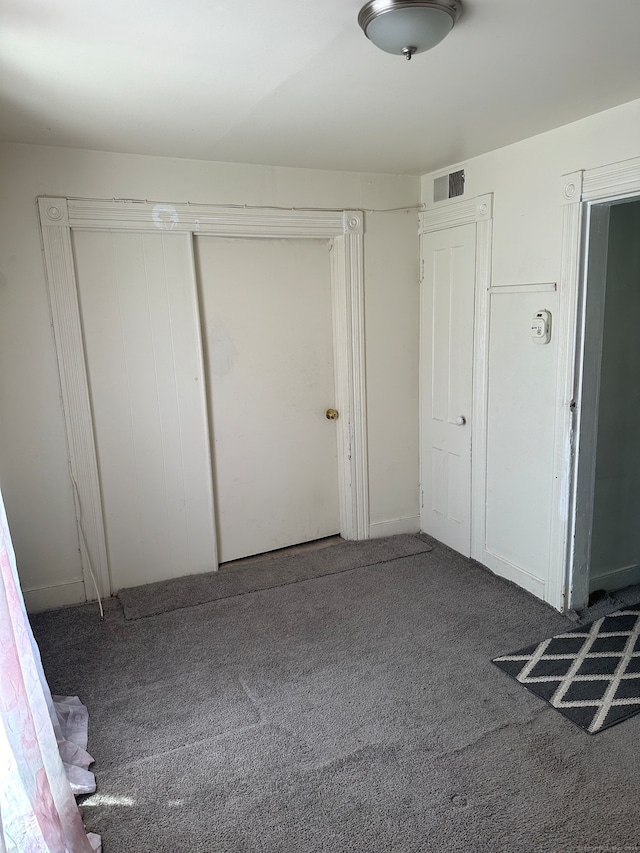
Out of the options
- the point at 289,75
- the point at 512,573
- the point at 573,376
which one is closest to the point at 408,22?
the point at 289,75

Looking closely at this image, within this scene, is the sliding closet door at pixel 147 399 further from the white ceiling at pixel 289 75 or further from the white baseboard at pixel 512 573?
the white baseboard at pixel 512 573

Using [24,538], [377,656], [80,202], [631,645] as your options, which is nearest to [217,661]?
[377,656]

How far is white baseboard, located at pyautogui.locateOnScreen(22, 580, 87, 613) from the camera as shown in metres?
3.14

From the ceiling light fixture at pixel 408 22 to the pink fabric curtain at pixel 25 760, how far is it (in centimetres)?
167

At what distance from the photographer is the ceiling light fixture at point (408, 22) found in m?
1.56

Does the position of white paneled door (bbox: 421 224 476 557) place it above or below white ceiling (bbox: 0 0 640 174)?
below

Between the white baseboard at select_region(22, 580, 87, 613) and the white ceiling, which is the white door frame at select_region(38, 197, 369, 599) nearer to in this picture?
the white baseboard at select_region(22, 580, 87, 613)

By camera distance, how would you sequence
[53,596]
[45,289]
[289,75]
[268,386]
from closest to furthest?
[289,75] < [45,289] < [53,596] < [268,386]

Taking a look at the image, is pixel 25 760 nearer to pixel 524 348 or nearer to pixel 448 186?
pixel 524 348

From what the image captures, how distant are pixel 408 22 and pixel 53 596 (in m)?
3.04

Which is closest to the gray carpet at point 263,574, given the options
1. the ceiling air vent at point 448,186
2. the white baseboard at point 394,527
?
the white baseboard at point 394,527

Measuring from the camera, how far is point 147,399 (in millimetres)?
3254

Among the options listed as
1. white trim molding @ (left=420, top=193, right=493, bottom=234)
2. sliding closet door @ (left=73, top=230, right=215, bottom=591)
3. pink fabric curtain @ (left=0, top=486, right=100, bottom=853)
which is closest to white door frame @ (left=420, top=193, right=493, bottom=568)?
white trim molding @ (left=420, top=193, right=493, bottom=234)

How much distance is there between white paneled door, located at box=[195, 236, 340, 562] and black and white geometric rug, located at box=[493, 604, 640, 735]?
5.35 ft
